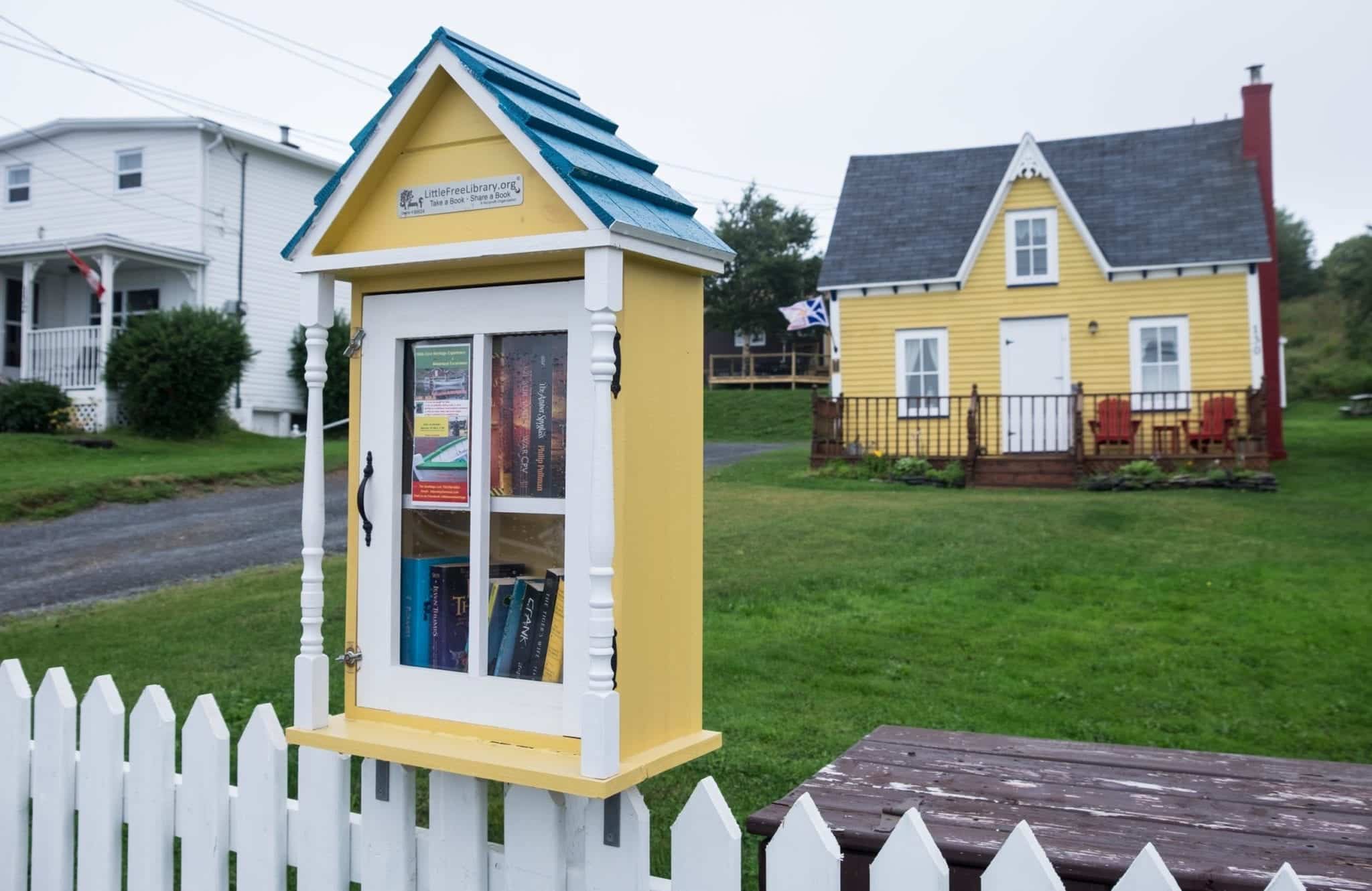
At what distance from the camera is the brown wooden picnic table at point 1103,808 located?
2.23 m

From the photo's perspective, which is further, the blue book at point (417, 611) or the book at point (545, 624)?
the blue book at point (417, 611)

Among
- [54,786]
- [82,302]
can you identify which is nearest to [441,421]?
[54,786]

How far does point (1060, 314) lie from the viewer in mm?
20219

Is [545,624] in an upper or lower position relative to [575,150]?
lower

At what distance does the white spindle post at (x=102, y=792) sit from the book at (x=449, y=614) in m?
1.11

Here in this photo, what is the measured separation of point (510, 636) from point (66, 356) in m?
23.6

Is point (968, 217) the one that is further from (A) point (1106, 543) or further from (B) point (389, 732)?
(B) point (389, 732)

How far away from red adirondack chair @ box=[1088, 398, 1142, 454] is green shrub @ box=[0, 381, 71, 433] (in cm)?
1842

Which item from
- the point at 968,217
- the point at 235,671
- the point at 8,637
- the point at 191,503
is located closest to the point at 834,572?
the point at 235,671

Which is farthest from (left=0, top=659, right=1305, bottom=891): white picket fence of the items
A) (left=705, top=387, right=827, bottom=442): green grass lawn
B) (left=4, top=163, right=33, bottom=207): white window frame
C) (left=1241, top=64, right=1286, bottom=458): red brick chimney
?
(left=4, top=163, right=33, bottom=207): white window frame

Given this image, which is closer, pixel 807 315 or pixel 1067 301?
pixel 1067 301

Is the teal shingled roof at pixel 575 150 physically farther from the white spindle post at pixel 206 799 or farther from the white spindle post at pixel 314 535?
the white spindle post at pixel 206 799

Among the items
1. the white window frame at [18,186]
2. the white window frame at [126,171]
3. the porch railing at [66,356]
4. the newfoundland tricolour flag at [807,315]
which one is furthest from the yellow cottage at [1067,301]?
the white window frame at [18,186]

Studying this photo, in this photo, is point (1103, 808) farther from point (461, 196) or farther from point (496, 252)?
point (461, 196)
